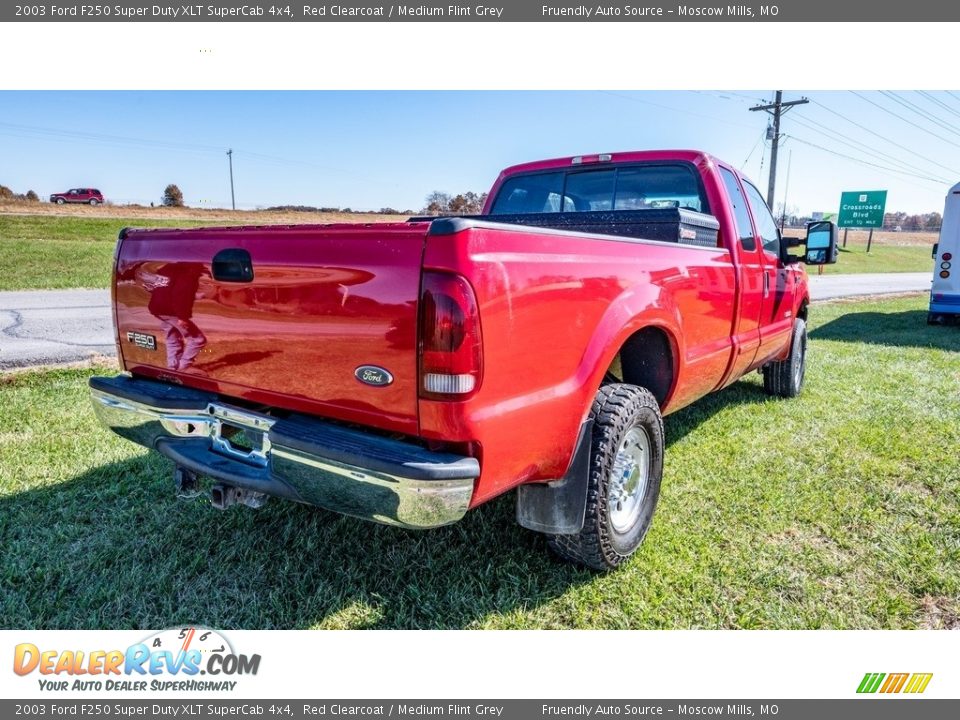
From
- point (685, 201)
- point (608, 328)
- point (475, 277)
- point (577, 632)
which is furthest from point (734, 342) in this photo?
point (475, 277)

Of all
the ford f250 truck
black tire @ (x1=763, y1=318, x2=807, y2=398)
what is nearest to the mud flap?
the ford f250 truck

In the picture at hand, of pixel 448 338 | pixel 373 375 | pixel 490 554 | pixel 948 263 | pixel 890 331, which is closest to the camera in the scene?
pixel 448 338

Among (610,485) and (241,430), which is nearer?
(241,430)

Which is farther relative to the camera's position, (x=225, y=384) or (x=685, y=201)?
(x=685, y=201)

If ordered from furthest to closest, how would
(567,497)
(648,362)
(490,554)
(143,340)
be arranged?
(648,362), (490,554), (143,340), (567,497)

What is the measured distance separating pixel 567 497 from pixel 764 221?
11.1 feet

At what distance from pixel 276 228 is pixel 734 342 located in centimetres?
289

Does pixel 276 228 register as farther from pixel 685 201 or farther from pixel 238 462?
pixel 685 201

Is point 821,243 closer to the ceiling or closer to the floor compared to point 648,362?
closer to the ceiling

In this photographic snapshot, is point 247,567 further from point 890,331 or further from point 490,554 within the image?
point 890,331

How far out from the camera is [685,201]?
402 cm

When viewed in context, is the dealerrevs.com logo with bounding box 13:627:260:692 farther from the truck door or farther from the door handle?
the truck door

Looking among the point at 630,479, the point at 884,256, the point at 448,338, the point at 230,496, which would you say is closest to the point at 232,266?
the point at 230,496

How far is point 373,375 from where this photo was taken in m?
1.98
